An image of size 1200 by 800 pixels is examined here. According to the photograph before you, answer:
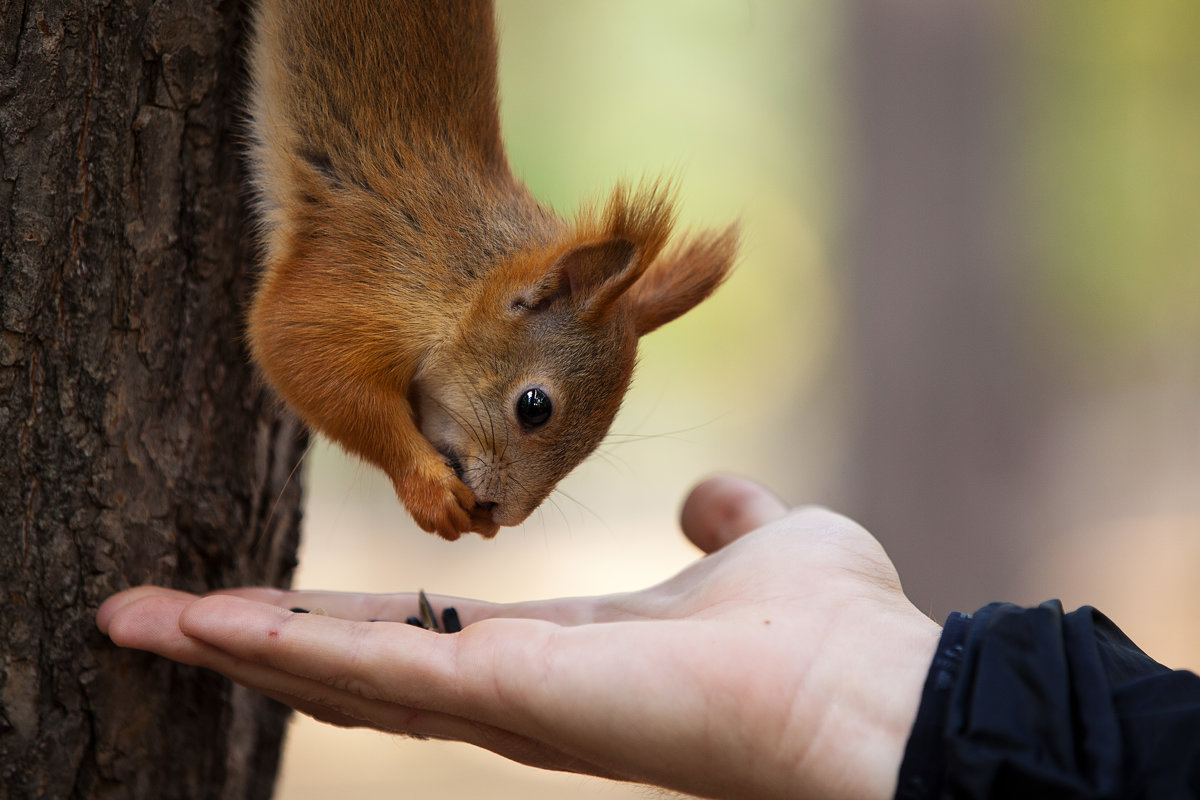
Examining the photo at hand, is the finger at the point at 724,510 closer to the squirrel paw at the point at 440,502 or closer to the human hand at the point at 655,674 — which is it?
the human hand at the point at 655,674

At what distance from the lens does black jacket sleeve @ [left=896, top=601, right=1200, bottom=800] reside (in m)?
0.91

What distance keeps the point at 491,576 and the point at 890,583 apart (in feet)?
10.4

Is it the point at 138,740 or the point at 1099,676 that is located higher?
the point at 1099,676

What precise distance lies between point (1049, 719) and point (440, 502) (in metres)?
0.84

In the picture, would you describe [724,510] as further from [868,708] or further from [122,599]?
[122,599]

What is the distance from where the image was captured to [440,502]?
1441 millimetres

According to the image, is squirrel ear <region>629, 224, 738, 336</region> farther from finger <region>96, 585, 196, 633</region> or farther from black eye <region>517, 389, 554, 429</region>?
finger <region>96, 585, 196, 633</region>

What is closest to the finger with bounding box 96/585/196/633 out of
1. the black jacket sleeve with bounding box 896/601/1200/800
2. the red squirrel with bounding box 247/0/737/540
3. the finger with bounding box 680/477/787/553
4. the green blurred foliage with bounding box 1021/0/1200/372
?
the red squirrel with bounding box 247/0/737/540

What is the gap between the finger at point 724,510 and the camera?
1648mm

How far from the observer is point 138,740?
1.41 m

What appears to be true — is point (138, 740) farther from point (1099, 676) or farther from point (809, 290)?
point (809, 290)

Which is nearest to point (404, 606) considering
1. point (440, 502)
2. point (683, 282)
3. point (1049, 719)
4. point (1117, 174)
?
point (440, 502)

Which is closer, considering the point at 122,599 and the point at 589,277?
the point at 122,599

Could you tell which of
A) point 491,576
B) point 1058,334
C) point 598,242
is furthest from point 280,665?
point 491,576
